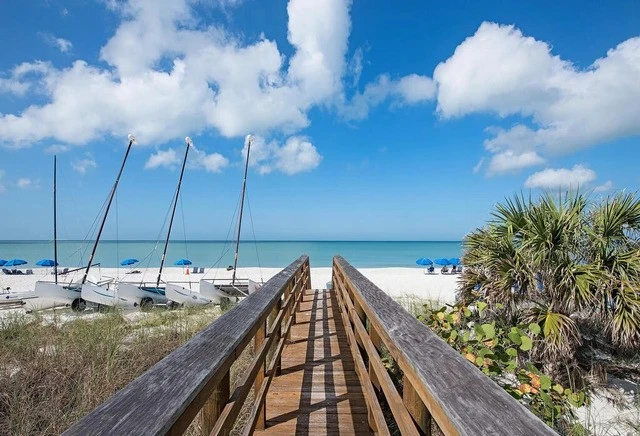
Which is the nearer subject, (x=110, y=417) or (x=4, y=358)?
(x=110, y=417)

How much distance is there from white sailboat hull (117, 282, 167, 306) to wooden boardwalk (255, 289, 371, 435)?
34.4ft

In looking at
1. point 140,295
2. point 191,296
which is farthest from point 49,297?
point 191,296

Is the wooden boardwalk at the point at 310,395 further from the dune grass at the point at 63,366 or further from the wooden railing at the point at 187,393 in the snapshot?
the dune grass at the point at 63,366

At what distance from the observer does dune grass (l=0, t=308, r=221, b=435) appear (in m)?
3.51

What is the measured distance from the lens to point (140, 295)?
1356 centimetres

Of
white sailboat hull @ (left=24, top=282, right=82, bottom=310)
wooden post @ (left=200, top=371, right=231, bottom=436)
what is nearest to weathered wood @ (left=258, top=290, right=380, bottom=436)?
wooden post @ (left=200, top=371, right=231, bottom=436)

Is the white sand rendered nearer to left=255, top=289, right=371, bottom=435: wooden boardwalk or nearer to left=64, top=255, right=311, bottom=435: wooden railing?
left=255, top=289, right=371, bottom=435: wooden boardwalk

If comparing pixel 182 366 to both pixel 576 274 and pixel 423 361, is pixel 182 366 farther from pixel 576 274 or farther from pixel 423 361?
pixel 576 274

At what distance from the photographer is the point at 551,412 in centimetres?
314

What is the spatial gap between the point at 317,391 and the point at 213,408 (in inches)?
76.4

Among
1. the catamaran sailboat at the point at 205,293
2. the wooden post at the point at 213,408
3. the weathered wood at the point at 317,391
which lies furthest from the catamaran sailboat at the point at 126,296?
the wooden post at the point at 213,408

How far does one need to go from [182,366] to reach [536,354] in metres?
4.87

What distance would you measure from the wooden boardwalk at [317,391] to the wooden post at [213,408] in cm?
119

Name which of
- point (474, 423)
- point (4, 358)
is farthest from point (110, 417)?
point (4, 358)
